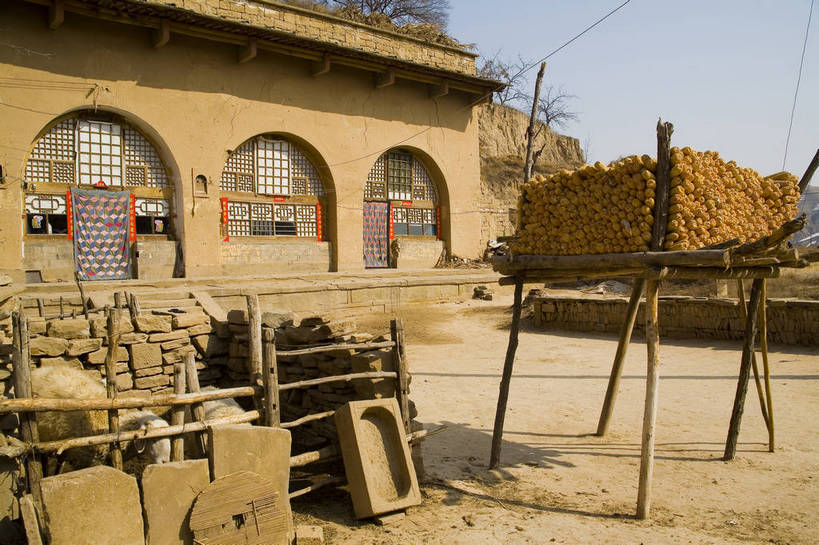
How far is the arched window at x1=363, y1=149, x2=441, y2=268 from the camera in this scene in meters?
19.5

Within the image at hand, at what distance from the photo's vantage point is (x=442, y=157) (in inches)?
806

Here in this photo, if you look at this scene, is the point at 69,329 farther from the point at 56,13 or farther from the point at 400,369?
the point at 56,13

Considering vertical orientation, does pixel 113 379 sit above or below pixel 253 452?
above

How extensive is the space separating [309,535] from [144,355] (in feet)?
10.6

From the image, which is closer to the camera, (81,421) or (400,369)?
(81,421)

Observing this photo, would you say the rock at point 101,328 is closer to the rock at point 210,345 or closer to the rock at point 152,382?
the rock at point 152,382

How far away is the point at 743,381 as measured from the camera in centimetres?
565

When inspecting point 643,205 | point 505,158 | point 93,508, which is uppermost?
point 505,158

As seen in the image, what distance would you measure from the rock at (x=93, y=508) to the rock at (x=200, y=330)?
11.0 ft

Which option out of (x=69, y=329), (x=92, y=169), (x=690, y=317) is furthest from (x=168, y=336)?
(x=92, y=169)

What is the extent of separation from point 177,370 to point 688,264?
384cm

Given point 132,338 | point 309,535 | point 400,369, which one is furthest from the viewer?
point 132,338

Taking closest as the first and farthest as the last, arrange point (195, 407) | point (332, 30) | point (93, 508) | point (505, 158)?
point (93, 508)
point (195, 407)
point (332, 30)
point (505, 158)

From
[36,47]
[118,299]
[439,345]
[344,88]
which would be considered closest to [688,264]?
[118,299]
